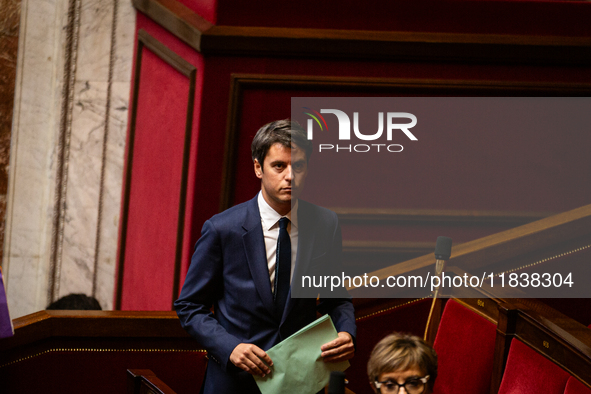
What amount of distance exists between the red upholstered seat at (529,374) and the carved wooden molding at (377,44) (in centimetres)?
150

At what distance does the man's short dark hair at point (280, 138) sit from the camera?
5.52 ft

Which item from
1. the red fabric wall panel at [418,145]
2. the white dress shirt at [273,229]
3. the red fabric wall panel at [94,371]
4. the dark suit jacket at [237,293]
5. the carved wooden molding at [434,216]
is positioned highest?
the red fabric wall panel at [418,145]

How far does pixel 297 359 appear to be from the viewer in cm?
164

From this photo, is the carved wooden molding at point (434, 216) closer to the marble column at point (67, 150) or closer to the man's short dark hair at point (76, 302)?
the marble column at point (67, 150)

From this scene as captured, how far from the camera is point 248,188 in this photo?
330 centimetres

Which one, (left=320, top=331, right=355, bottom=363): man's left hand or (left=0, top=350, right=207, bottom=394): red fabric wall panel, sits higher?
(left=320, top=331, right=355, bottom=363): man's left hand

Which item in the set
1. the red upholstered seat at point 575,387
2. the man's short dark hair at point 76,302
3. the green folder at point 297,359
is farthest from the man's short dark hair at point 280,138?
the man's short dark hair at point 76,302

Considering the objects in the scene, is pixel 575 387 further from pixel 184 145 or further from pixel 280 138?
pixel 184 145

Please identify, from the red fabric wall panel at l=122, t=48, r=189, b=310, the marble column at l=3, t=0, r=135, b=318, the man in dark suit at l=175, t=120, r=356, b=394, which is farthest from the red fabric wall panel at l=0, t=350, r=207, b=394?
the marble column at l=3, t=0, r=135, b=318

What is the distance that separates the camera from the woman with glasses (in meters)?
1.53

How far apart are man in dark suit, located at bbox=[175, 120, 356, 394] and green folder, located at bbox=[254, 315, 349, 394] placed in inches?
0.8

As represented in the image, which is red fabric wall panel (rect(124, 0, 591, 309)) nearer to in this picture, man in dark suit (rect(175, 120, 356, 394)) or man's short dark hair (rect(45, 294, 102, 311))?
man's short dark hair (rect(45, 294, 102, 311))

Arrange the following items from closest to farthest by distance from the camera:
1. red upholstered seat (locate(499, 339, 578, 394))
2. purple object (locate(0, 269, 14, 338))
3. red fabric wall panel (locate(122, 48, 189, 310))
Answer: red upholstered seat (locate(499, 339, 578, 394)) → purple object (locate(0, 269, 14, 338)) → red fabric wall panel (locate(122, 48, 189, 310))

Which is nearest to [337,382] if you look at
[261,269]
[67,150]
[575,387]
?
[261,269]
